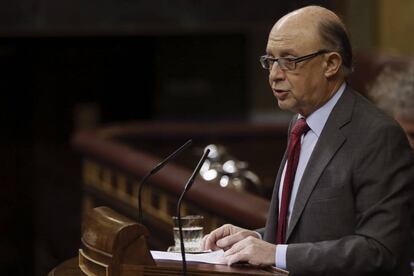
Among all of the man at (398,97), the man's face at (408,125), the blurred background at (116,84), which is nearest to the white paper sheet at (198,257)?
the man's face at (408,125)

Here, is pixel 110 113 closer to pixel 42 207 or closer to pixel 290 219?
pixel 42 207

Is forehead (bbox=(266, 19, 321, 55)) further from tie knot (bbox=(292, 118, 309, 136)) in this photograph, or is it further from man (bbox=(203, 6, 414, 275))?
tie knot (bbox=(292, 118, 309, 136))

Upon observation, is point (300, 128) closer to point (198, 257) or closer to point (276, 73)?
point (276, 73)

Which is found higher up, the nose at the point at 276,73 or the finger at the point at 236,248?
the nose at the point at 276,73

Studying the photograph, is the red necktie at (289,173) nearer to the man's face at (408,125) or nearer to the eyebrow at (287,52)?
the eyebrow at (287,52)

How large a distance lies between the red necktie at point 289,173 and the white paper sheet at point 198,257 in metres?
0.15

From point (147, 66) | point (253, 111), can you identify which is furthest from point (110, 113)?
point (253, 111)

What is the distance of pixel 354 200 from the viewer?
96.7 inches

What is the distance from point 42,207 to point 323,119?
643 cm

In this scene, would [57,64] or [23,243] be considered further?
[57,64]

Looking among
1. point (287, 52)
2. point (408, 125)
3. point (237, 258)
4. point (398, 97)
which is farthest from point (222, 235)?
point (398, 97)

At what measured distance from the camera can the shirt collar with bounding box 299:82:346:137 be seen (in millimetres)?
2584

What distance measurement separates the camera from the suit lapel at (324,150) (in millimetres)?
2508

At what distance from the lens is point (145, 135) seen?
7.66 meters
